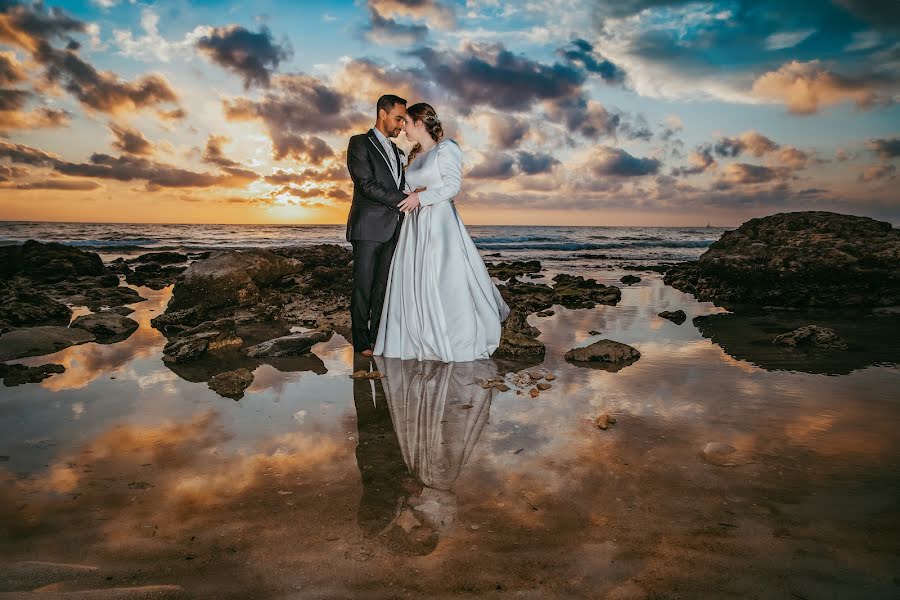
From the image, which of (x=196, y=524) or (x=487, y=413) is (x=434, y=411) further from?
(x=196, y=524)

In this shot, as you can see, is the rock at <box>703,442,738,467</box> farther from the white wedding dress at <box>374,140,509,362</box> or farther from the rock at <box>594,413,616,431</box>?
the white wedding dress at <box>374,140,509,362</box>

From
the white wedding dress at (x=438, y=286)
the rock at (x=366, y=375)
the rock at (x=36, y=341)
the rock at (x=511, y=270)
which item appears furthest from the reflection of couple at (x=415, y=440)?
the rock at (x=511, y=270)

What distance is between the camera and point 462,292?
566 centimetres

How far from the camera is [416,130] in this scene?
580 centimetres

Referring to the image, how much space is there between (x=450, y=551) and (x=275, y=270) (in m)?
10.1

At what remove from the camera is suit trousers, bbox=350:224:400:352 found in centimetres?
600

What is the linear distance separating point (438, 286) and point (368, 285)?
3.11ft

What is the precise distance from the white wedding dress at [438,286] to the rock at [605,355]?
0.92 m

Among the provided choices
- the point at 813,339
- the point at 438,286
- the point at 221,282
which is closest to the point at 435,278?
the point at 438,286

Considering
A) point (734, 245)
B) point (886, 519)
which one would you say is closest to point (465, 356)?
point (886, 519)

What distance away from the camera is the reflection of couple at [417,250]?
18.5 ft

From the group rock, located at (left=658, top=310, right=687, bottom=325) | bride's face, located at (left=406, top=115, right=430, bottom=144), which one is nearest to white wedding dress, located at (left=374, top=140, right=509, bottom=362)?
bride's face, located at (left=406, top=115, right=430, bottom=144)

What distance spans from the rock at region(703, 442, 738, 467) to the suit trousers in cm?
385

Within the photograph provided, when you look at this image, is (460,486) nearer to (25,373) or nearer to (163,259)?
(25,373)
